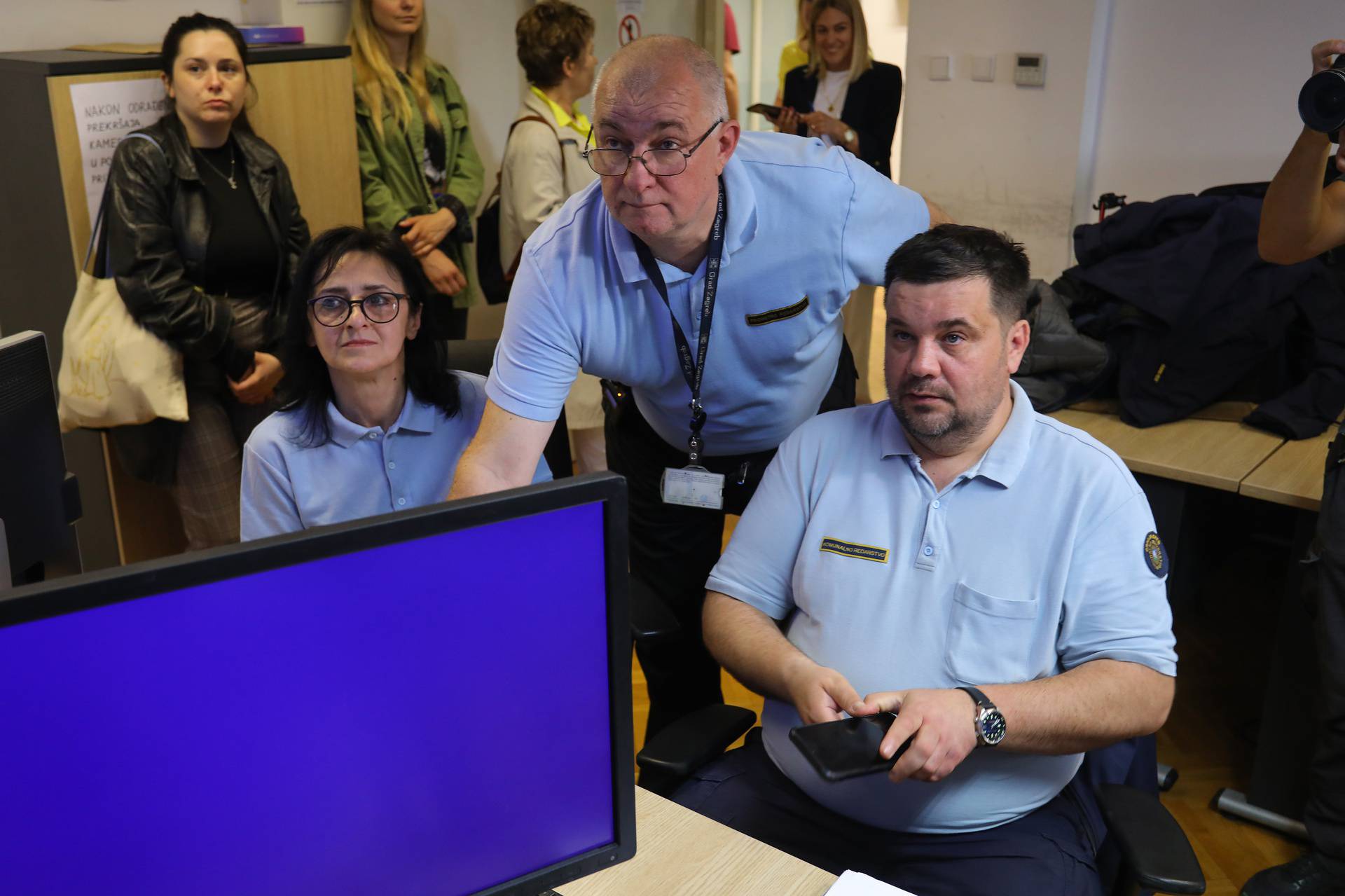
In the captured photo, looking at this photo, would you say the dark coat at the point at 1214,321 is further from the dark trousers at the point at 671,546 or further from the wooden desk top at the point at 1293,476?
the dark trousers at the point at 671,546

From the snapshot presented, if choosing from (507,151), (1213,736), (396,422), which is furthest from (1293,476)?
(507,151)

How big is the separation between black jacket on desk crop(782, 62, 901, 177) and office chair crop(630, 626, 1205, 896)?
3.18 meters

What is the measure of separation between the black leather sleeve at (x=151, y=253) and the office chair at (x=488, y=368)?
1.15 meters

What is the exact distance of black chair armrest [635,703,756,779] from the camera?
1663 millimetres

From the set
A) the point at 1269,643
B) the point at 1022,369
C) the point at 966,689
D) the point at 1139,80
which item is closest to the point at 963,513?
the point at 966,689

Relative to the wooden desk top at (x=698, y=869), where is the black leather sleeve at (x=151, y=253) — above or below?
above

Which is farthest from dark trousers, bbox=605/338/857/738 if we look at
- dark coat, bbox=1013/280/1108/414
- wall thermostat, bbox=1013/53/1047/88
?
wall thermostat, bbox=1013/53/1047/88

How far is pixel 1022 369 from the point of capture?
2980 mm

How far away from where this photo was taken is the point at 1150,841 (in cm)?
144

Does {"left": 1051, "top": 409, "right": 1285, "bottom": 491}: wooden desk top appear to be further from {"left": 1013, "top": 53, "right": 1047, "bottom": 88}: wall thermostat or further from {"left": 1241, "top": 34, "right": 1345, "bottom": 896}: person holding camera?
{"left": 1013, "top": 53, "right": 1047, "bottom": 88}: wall thermostat

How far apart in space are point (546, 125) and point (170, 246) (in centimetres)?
125

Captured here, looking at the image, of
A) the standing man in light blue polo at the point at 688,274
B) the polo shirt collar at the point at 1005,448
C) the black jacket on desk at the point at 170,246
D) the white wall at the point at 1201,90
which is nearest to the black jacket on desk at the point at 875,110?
the white wall at the point at 1201,90

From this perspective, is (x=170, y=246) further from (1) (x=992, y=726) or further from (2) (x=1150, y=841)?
(2) (x=1150, y=841)

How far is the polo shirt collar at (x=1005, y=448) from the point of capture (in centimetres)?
170
